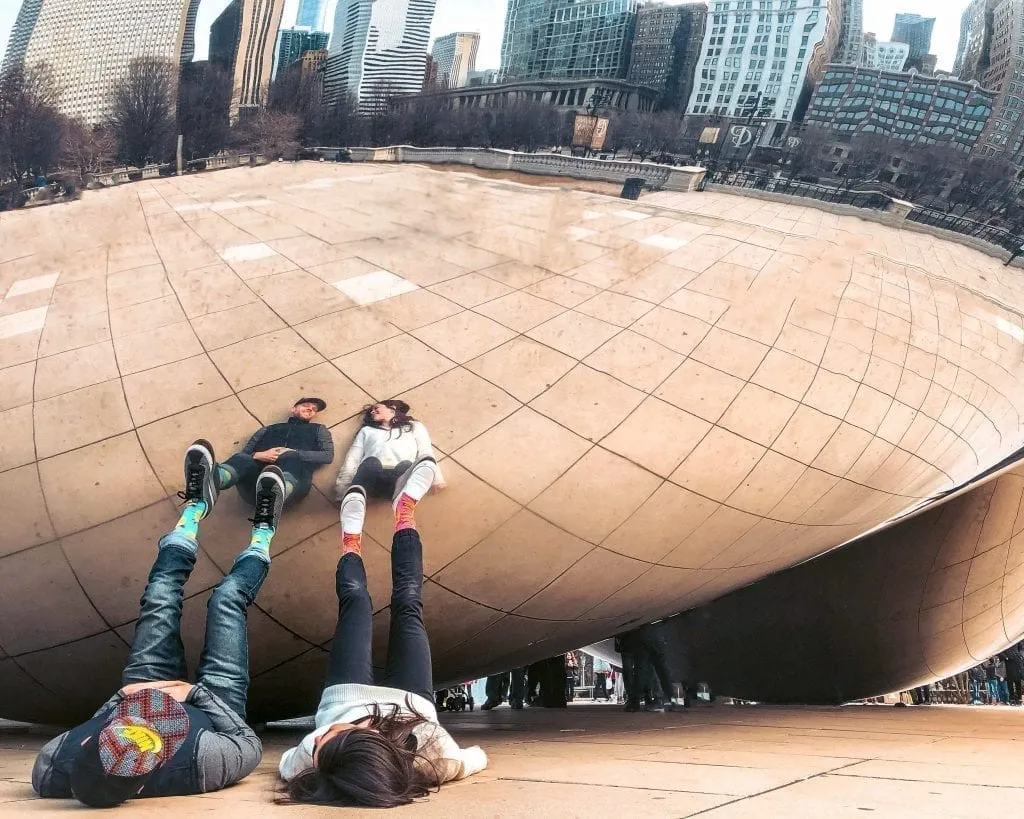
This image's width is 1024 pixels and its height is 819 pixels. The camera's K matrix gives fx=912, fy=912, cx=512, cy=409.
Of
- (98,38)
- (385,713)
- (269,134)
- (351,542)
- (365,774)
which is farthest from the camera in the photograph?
(98,38)

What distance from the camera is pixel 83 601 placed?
2.98 m

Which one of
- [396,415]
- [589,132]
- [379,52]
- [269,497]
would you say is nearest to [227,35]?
[379,52]

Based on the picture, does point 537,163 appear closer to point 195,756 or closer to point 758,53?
point 758,53

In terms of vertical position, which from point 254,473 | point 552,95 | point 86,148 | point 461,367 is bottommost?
point 254,473

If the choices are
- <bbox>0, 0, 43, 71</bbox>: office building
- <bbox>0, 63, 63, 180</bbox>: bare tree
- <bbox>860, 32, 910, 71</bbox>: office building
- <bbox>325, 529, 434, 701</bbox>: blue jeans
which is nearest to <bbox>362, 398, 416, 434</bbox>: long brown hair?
<bbox>325, 529, 434, 701</bbox>: blue jeans

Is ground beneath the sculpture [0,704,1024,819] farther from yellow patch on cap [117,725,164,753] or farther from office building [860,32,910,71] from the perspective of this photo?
office building [860,32,910,71]

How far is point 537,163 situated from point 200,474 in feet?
4.73

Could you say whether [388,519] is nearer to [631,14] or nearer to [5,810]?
[5,810]

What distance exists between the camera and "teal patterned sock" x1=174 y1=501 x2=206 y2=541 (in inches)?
107

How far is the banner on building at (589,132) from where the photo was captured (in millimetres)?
2949

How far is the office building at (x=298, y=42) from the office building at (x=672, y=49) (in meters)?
1.09

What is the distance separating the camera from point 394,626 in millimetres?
2783

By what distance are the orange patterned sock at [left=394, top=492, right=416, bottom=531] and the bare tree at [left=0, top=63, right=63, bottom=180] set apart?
1.57 metres

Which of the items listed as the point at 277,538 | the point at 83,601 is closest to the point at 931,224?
the point at 277,538
